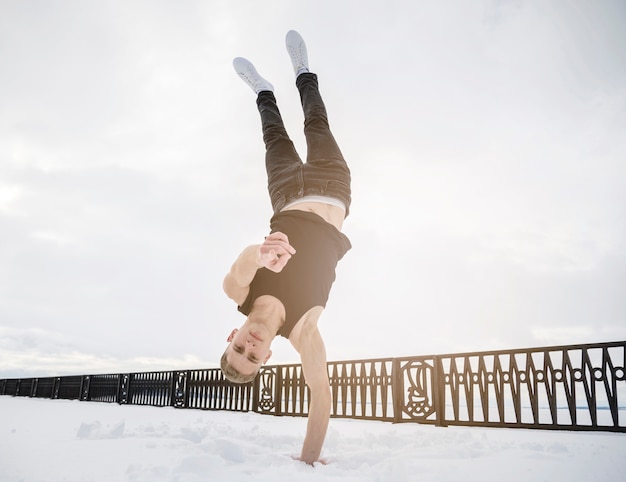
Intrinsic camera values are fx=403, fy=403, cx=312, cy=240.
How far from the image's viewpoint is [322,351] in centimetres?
272

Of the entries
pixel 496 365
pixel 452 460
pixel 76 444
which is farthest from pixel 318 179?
pixel 496 365

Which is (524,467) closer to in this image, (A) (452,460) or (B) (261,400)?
(A) (452,460)

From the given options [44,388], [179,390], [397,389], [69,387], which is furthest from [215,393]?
[44,388]

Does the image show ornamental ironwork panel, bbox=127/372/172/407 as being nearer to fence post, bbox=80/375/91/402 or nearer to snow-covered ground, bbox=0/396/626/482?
fence post, bbox=80/375/91/402

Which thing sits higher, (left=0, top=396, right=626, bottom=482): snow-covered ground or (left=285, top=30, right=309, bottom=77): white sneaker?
(left=285, top=30, right=309, bottom=77): white sneaker

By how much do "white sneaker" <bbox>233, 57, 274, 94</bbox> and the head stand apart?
100.0 inches

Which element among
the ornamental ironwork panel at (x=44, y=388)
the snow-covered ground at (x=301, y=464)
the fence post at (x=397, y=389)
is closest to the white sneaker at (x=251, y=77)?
the snow-covered ground at (x=301, y=464)

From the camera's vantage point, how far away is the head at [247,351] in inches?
99.0

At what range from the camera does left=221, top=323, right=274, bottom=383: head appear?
8.25ft

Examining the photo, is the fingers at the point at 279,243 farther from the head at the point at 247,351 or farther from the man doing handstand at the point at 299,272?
the head at the point at 247,351

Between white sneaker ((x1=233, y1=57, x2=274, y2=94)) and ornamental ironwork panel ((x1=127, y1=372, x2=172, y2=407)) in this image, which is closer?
white sneaker ((x1=233, y1=57, x2=274, y2=94))

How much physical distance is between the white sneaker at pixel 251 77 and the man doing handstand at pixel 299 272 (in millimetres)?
1052

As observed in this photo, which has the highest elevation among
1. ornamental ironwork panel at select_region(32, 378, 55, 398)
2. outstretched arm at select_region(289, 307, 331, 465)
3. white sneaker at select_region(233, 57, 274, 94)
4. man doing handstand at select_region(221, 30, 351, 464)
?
white sneaker at select_region(233, 57, 274, 94)

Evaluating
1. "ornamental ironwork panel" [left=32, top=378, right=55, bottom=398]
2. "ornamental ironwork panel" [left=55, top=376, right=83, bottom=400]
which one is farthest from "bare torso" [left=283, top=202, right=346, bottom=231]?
"ornamental ironwork panel" [left=32, top=378, right=55, bottom=398]
